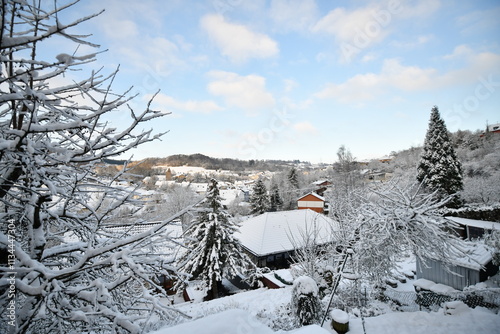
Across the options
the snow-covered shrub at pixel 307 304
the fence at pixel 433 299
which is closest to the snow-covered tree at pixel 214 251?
the snow-covered shrub at pixel 307 304

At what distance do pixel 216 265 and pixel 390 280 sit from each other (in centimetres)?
955

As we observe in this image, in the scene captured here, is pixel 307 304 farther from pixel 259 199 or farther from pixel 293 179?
pixel 293 179

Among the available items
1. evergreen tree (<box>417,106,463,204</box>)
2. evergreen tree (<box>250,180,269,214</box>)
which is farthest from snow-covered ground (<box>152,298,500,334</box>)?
evergreen tree (<box>250,180,269,214</box>)

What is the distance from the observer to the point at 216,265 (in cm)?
1284

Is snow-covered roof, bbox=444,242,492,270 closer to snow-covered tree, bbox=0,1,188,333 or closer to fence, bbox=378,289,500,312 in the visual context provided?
fence, bbox=378,289,500,312

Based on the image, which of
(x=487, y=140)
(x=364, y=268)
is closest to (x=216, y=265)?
(x=364, y=268)

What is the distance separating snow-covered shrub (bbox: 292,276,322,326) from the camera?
23.8 ft

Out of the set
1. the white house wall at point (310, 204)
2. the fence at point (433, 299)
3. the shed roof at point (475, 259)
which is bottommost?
the fence at point (433, 299)

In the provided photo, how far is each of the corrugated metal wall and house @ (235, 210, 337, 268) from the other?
210 inches

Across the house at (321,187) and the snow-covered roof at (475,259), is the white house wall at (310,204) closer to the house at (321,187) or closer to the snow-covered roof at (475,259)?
the house at (321,187)

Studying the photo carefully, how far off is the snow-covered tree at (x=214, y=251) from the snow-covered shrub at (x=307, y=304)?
6455 mm

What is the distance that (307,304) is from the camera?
288 inches

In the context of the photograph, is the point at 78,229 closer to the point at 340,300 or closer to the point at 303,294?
the point at 303,294

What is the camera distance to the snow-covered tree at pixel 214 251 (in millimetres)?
13148
